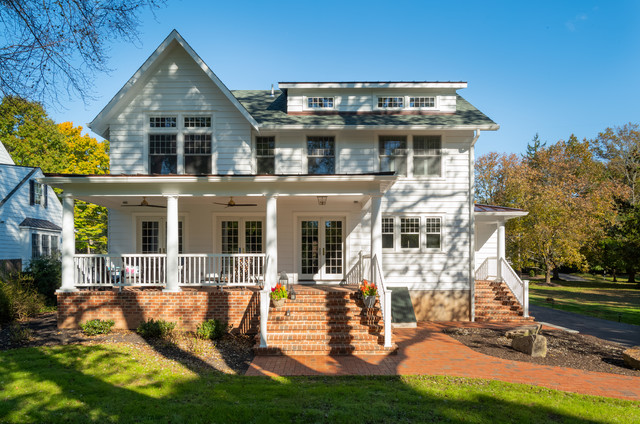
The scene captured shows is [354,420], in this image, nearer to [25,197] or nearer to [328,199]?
[328,199]

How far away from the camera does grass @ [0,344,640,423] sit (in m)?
5.23

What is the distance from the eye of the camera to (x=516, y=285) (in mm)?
14227

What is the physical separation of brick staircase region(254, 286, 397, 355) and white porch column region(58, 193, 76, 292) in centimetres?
580

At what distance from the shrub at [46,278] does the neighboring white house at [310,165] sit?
4.74m

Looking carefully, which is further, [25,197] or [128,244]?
[25,197]

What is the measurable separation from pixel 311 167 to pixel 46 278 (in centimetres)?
1188

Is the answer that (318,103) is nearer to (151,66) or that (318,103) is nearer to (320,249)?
(320,249)

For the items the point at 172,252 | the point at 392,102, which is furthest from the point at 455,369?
the point at 392,102

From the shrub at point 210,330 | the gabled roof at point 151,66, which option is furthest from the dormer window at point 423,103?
the shrub at point 210,330

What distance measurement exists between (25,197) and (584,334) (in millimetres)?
26899

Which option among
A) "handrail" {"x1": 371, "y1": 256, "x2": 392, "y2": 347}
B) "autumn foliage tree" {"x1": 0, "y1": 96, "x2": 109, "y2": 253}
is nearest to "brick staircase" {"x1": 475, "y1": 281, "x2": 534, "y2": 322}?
"handrail" {"x1": 371, "y1": 256, "x2": 392, "y2": 347}

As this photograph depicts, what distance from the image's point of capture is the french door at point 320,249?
45.9 ft

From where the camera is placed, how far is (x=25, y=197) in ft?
72.3

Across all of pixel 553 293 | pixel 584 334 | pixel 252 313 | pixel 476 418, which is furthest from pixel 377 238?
pixel 553 293
